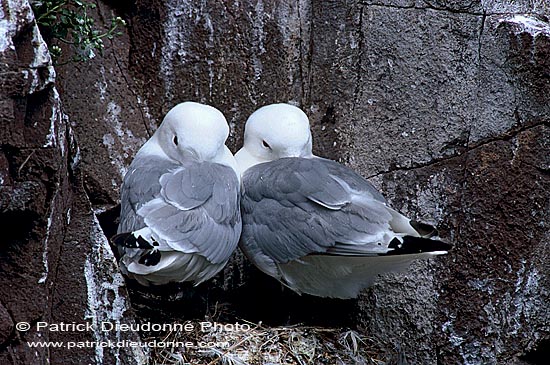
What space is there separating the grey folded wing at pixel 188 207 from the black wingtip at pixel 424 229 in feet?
1.72

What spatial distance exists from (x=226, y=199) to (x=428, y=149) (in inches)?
28.2

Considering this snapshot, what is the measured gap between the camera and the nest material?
2.57 metres

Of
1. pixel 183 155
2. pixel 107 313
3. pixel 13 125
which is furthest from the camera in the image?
pixel 183 155

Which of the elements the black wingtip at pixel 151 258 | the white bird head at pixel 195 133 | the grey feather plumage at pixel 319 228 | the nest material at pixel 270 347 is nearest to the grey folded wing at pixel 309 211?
the grey feather plumage at pixel 319 228

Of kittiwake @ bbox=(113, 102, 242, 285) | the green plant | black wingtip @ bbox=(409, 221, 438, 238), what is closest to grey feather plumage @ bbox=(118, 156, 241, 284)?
kittiwake @ bbox=(113, 102, 242, 285)

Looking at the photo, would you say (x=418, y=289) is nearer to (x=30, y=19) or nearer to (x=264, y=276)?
(x=264, y=276)

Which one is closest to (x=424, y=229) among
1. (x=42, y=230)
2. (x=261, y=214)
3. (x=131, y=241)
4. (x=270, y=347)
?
(x=261, y=214)

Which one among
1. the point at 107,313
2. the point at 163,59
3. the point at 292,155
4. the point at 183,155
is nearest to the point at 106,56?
the point at 163,59

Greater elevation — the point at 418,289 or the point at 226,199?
the point at 226,199

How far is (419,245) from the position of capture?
2303 millimetres

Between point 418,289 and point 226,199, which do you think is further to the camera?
point 418,289

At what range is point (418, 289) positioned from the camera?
2764 mm

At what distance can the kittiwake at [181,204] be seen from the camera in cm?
234

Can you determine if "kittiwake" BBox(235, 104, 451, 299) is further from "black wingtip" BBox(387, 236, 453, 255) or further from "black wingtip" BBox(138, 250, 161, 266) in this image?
"black wingtip" BBox(138, 250, 161, 266)
